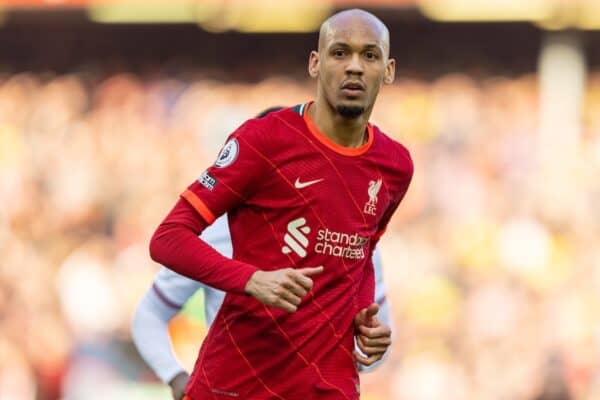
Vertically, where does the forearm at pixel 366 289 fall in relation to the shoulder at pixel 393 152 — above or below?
below

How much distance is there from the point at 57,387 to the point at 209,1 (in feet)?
11.3

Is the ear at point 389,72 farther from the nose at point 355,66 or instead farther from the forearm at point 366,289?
the forearm at point 366,289

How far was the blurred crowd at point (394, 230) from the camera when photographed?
11156mm

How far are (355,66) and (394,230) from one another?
23.9 feet

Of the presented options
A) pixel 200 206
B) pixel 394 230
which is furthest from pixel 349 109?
pixel 394 230

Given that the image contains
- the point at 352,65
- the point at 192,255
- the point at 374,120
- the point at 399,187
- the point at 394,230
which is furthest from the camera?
the point at 374,120

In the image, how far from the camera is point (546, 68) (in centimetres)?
1145

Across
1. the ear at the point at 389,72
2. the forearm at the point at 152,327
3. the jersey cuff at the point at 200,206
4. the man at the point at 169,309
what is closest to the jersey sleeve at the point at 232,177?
the jersey cuff at the point at 200,206

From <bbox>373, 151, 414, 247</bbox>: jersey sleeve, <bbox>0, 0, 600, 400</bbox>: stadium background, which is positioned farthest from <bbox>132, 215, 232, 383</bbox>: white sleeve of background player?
<bbox>0, 0, 600, 400</bbox>: stadium background

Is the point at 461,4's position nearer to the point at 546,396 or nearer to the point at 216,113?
the point at 216,113

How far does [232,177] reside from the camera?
4.04 metres

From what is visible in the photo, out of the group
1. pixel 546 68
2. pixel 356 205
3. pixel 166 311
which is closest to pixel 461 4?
pixel 546 68

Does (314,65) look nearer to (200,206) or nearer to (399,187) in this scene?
(399,187)

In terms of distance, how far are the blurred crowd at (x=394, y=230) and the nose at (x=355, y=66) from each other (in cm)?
716
